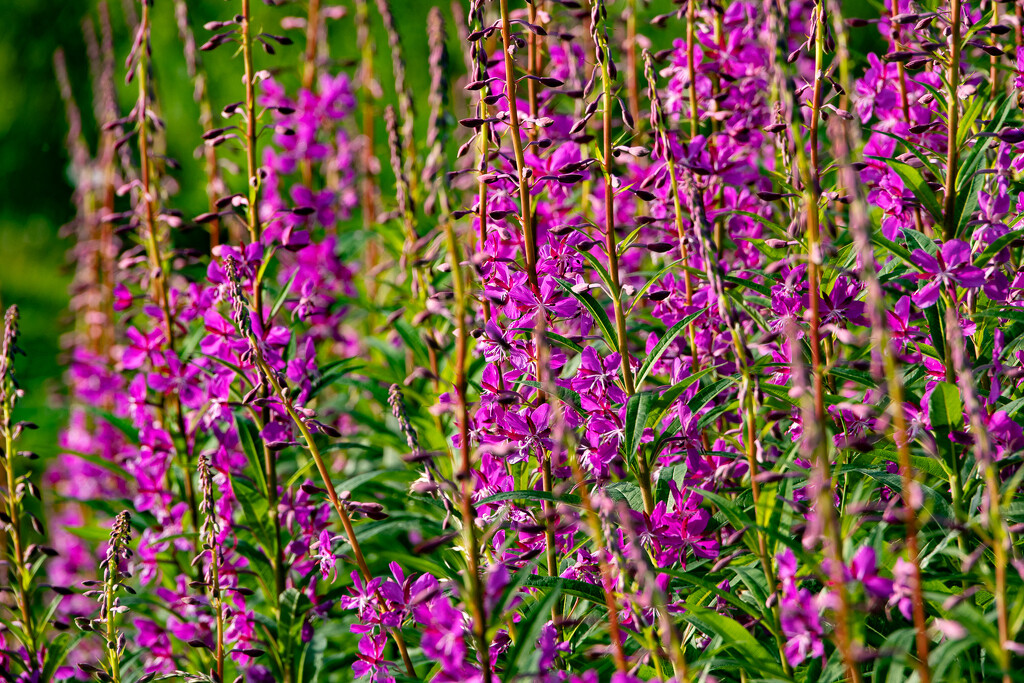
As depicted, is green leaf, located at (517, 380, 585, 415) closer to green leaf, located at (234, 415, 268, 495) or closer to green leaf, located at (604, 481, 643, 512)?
green leaf, located at (604, 481, 643, 512)

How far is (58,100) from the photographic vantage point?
32.7 ft

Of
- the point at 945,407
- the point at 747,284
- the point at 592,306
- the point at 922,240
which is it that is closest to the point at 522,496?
the point at 592,306

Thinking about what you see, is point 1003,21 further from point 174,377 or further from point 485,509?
point 174,377

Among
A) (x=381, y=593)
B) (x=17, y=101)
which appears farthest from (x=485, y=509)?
(x=17, y=101)

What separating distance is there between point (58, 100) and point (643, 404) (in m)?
9.99

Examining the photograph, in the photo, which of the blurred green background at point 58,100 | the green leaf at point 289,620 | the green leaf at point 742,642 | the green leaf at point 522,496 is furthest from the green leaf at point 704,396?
the blurred green background at point 58,100

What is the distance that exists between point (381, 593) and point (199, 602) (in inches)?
33.3

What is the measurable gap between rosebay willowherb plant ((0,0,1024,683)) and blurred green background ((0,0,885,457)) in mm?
4852

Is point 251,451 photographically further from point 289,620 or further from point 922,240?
point 922,240

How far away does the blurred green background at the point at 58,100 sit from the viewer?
8406mm

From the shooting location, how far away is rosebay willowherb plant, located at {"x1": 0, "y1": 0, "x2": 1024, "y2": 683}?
1.58 m

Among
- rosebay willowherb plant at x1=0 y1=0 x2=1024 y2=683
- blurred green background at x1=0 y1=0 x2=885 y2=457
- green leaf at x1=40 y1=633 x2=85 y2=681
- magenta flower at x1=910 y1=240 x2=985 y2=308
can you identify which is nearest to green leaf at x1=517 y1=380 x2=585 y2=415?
rosebay willowherb plant at x1=0 y1=0 x2=1024 y2=683

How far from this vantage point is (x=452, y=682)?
163 centimetres

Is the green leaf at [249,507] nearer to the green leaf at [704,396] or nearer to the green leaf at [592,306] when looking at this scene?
the green leaf at [592,306]
